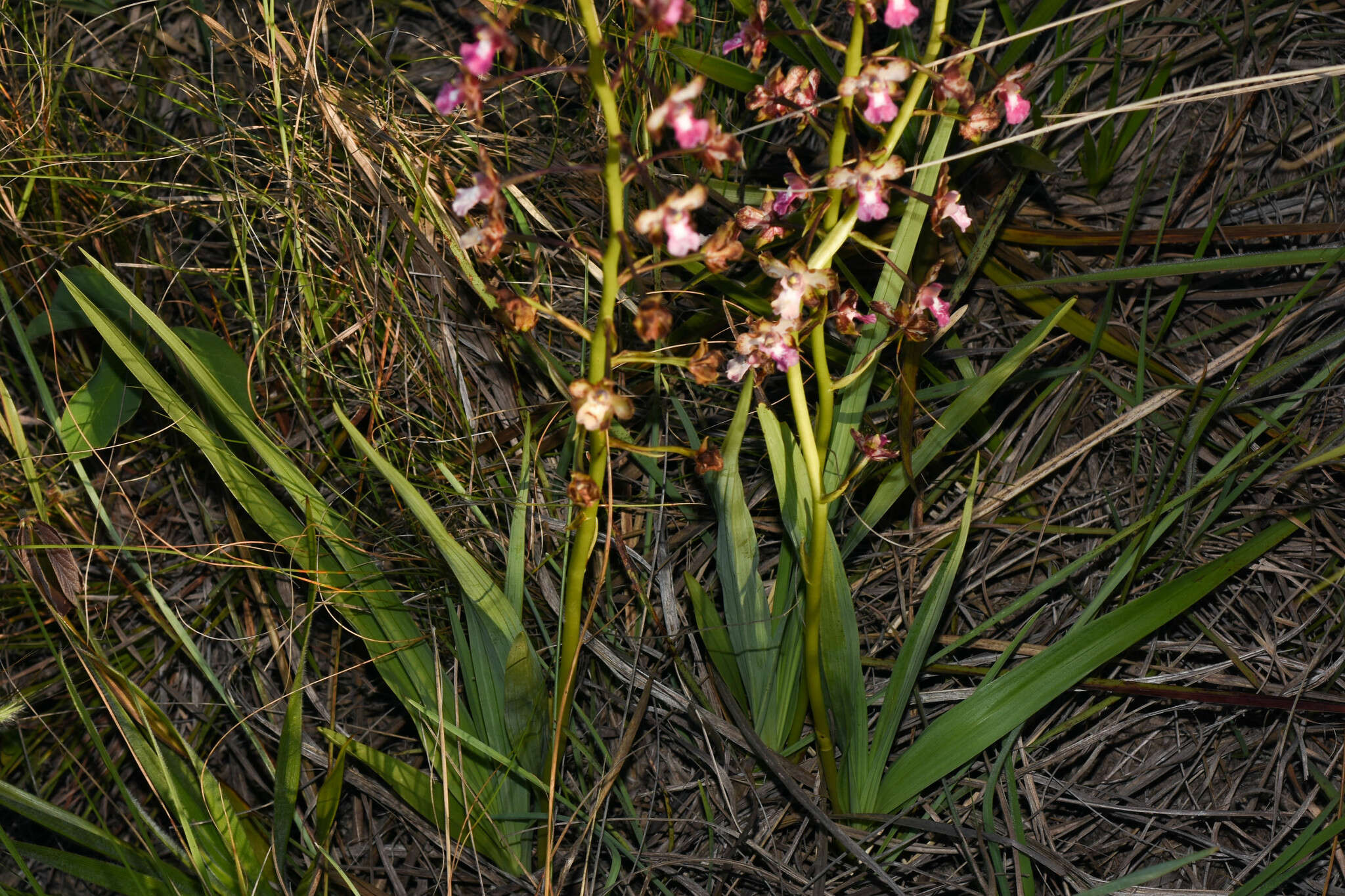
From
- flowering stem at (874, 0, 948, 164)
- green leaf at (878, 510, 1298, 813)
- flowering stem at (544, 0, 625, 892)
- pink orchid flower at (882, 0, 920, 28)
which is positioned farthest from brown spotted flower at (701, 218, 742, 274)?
green leaf at (878, 510, 1298, 813)

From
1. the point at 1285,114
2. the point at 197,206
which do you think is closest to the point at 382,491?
the point at 197,206

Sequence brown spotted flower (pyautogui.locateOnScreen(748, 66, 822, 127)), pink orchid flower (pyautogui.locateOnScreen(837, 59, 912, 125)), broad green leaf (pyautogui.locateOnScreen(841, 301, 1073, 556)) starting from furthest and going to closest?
1. broad green leaf (pyautogui.locateOnScreen(841, 301, 1073, 556))
2. brown spotted flower (pyautogui.locateOnScreen(748, 66, 822, 127))
3. pink orchid flower (pyautogui.locateOnScreen(837, 59, 912, 125))

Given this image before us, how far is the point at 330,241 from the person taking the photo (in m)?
1.78

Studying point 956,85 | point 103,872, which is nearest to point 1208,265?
point 956,85

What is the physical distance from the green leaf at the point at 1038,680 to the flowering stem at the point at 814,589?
120mm

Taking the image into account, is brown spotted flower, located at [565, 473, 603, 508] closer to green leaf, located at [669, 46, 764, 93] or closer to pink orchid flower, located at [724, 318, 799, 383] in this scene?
pink orchid flower, located at [724, 318, 799, 383]

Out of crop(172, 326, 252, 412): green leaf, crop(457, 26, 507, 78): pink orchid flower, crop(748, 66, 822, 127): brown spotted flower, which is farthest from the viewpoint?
crop(172, 326, 252, 412): green leaf

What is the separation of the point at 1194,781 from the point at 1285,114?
53.1 inches

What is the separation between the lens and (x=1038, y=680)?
1430 millimetres

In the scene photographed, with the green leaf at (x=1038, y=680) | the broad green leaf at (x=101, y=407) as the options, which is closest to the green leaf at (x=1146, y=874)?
the green leaf at (x=1038, y=680)

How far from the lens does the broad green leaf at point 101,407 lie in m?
1.80

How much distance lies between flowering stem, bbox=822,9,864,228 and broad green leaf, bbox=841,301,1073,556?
0.42 metres

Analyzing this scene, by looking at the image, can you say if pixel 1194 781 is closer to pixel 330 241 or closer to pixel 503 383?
pixel 503 383

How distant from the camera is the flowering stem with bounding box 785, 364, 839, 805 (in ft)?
4.10
